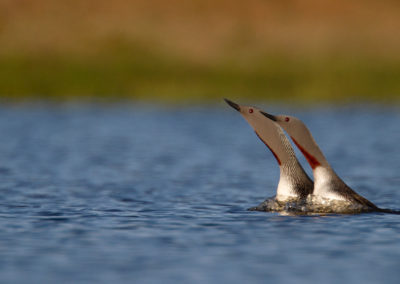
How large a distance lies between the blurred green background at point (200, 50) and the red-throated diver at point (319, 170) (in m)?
29.3

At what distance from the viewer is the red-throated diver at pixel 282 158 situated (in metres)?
12.9

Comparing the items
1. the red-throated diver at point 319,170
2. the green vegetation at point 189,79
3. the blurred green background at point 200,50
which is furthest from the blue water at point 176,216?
the blurred green background at point 200,50

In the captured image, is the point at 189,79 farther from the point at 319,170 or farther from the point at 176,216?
the point at 319,170

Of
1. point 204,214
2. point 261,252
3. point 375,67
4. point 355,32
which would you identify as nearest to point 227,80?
point 375,67

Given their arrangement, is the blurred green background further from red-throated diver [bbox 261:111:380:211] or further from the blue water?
red-throated diver [bbox 261:111:380:211]

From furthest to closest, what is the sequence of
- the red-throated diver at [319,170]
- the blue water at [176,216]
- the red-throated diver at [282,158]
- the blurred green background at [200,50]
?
the blurred green background at [200,50] → the red-throated diver at [282,158] → the red-throated diver at [319,170] → the blue water at [176,216]

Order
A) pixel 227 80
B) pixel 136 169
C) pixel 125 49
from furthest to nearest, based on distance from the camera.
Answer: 1. pixel 125 49
2. pixel 227 80
3. pixel 136 169

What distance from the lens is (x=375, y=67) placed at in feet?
156

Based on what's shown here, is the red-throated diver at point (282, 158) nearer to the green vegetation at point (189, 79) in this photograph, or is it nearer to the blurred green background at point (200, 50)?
the green vegetation at point (189, 79)

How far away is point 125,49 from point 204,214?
4010 centimetres

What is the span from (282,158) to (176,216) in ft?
4.94

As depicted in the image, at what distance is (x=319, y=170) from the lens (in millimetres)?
12578

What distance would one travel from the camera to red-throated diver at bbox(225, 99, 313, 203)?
12.9 m

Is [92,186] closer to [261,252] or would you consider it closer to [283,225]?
[283,225]
